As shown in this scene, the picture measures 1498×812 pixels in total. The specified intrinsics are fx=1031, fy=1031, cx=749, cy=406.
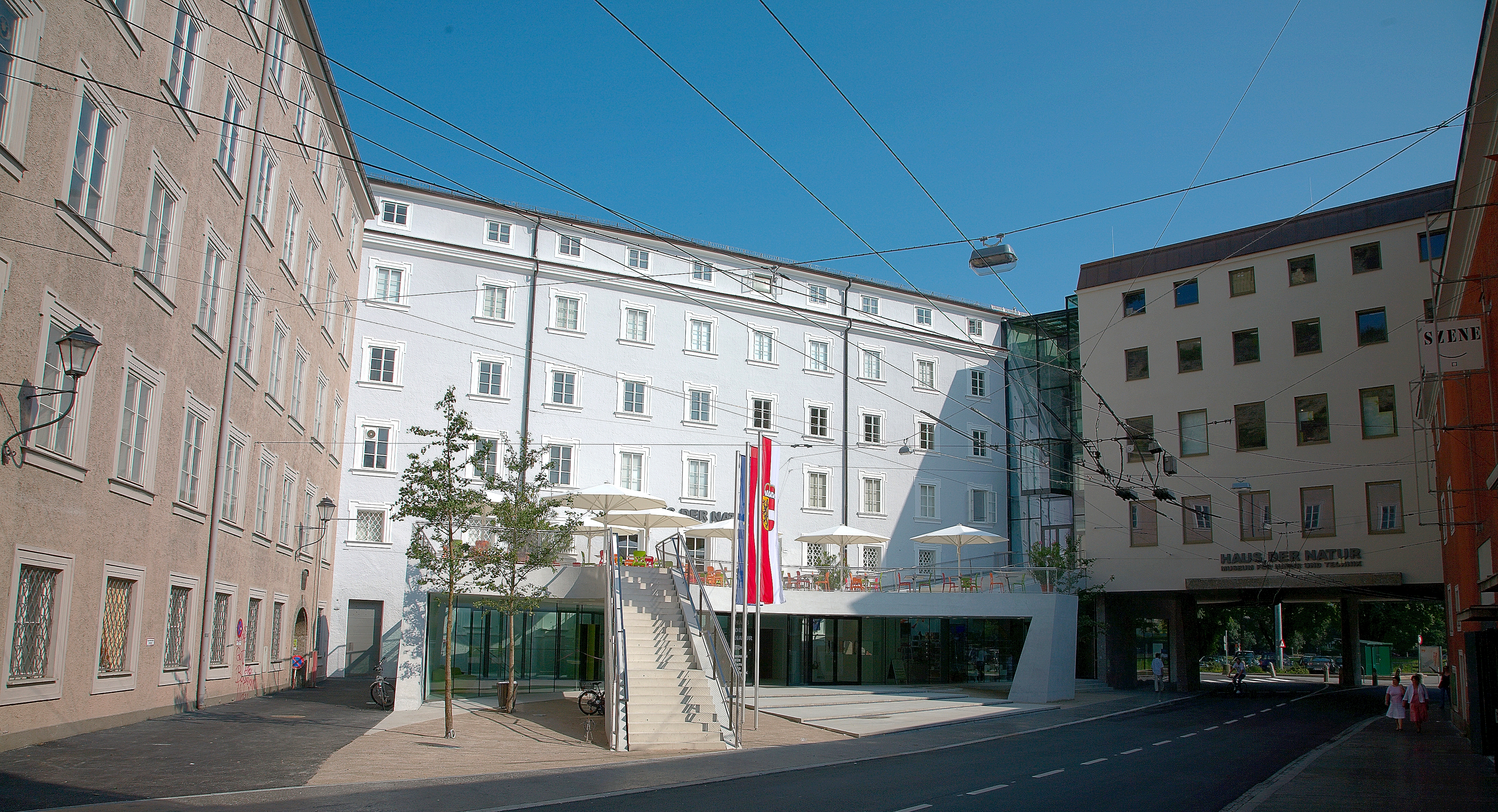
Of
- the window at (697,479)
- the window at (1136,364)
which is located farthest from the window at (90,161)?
the window at (1136,364)

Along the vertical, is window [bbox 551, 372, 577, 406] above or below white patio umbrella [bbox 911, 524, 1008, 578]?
above

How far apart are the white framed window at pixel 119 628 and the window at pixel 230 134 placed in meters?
8.59

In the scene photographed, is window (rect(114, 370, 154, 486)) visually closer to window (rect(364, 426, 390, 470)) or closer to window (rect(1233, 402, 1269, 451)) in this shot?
window (rect(364, 426, 390, 470))

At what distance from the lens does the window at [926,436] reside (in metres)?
47.0

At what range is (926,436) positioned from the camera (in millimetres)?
47125

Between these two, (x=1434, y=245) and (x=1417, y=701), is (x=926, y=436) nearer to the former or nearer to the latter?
(x=1434, y=245)

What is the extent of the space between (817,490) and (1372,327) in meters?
21.4

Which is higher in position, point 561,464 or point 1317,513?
point 561,464

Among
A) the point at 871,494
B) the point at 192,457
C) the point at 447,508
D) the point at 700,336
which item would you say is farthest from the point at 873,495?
the point at 192,457

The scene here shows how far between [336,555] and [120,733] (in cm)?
1963

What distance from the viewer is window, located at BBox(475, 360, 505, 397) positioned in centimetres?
3791

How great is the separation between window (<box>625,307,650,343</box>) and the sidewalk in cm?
2704

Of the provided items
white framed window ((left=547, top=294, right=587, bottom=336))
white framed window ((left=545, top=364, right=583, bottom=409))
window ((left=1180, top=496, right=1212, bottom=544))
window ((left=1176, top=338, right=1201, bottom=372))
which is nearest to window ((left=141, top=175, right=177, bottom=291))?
white framed window ((left=545, top=364, right=583, bottom=409))

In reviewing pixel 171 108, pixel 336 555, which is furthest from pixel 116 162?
pixel 336 555
